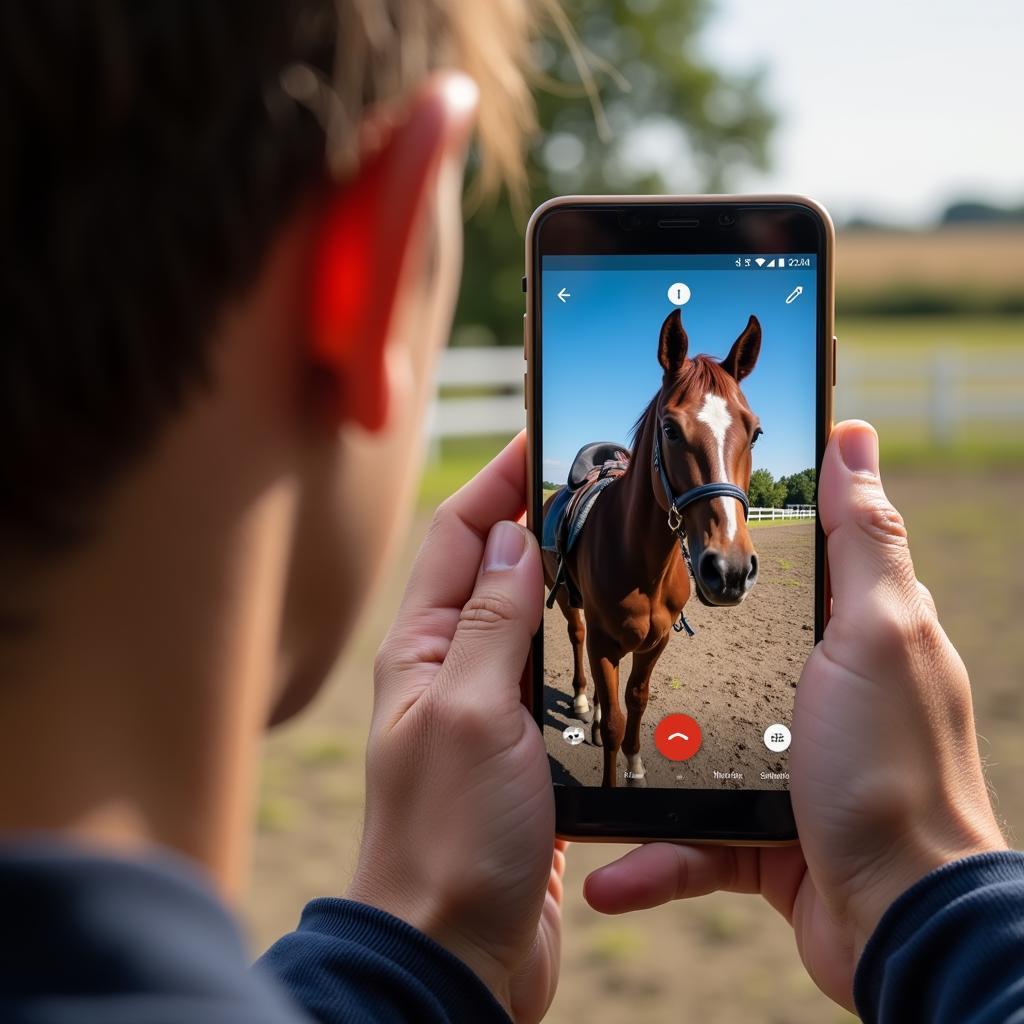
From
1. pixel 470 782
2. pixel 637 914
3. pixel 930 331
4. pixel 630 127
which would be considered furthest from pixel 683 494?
pixel 930 331

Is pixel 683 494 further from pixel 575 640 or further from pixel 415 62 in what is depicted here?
pixel 415 62

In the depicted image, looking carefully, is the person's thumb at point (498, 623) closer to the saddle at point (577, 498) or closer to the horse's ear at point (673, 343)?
the saddle at point (577, 498)

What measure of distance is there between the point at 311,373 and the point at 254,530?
0.09 meters

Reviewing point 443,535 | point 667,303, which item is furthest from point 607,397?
point 443,535

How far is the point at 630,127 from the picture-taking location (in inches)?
713

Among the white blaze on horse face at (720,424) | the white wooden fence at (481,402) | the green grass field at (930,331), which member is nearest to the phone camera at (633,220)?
the white blaze on horse face at (720,424)

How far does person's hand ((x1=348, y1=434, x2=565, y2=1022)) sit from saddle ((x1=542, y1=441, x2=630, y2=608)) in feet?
0.21

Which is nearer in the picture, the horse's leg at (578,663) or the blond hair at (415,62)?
the blond hair at (415,62)

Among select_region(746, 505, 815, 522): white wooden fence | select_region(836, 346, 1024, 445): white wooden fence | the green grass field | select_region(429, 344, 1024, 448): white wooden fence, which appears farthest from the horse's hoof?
the green grass field

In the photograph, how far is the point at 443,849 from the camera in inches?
50.4

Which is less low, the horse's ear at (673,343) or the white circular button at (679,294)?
the white circular button at (679,294)

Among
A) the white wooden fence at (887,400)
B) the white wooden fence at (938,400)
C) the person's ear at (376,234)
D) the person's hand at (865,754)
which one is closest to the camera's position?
the person's ear at (376,234)

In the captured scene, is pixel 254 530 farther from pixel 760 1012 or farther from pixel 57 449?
pixel 760 1012

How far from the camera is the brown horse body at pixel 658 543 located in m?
1.54
